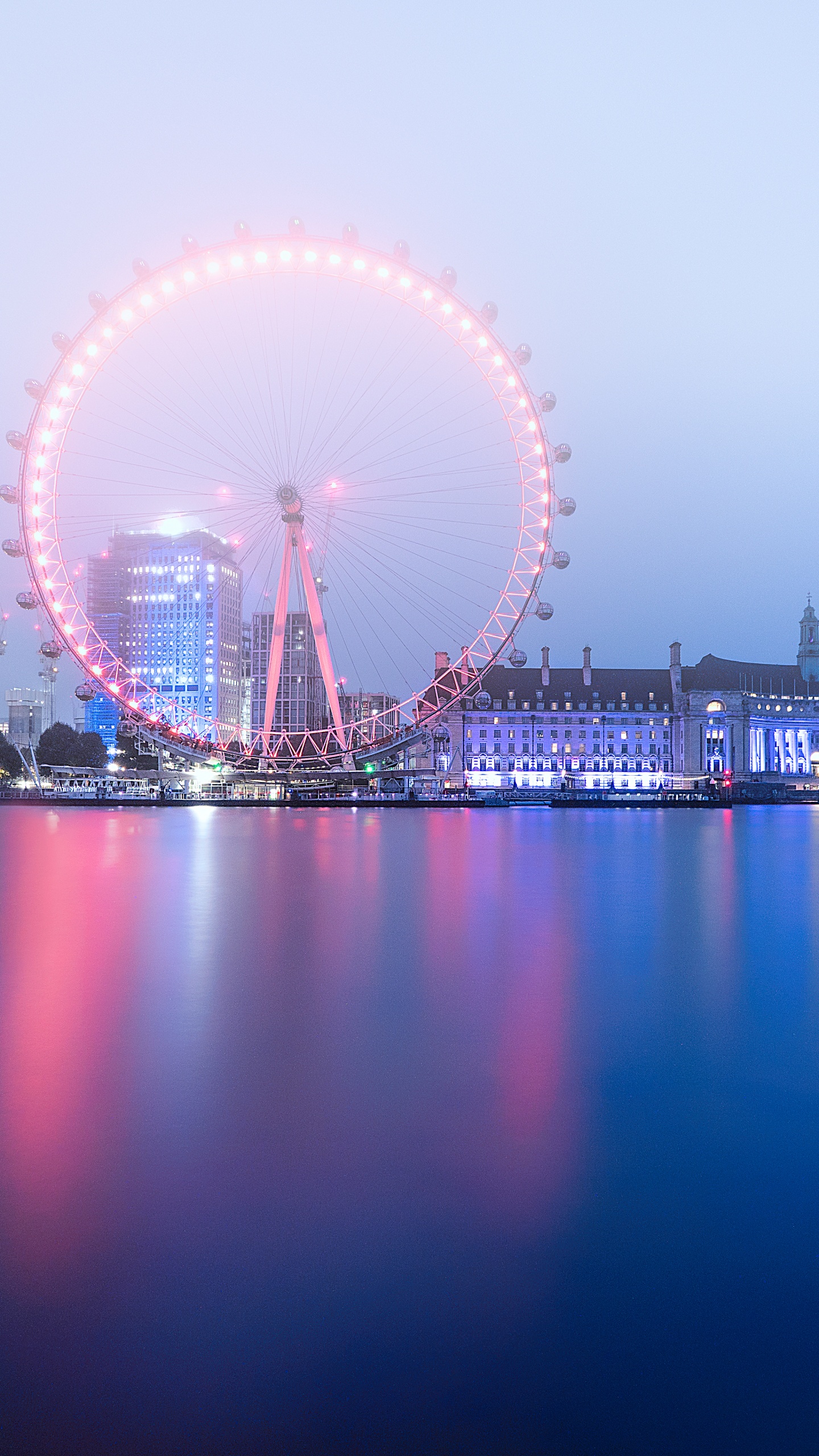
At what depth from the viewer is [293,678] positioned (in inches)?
5310

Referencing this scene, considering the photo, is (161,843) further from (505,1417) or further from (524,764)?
(524,764)

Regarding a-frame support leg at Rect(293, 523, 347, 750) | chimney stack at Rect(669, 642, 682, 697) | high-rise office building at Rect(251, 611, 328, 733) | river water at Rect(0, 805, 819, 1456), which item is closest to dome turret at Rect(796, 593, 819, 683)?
chimney stack at Rect(669, 642, 682, 697)

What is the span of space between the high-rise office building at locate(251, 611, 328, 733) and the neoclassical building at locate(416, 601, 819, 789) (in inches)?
974

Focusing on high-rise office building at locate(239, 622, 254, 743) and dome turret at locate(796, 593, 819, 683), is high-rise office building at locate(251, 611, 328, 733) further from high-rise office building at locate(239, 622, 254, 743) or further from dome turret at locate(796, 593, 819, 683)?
dome turret at locate(796, 593, 819, 683)

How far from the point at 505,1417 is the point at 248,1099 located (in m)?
3.76

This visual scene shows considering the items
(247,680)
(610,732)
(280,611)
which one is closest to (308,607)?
(280,611)

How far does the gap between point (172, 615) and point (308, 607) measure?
478 feet

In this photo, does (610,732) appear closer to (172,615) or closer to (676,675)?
(676,675)

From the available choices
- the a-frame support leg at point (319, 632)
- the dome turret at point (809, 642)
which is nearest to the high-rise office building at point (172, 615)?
the dome turret at point (809, 642)

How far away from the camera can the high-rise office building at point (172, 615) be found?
183625mm

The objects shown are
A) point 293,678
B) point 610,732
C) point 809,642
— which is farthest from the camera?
point 809,642

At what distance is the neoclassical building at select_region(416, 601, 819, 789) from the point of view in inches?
6132

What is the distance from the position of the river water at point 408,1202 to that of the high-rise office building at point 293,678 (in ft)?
312

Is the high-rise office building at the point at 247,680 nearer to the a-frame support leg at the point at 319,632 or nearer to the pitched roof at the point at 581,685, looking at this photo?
the pitched roof at the point at 581,685
